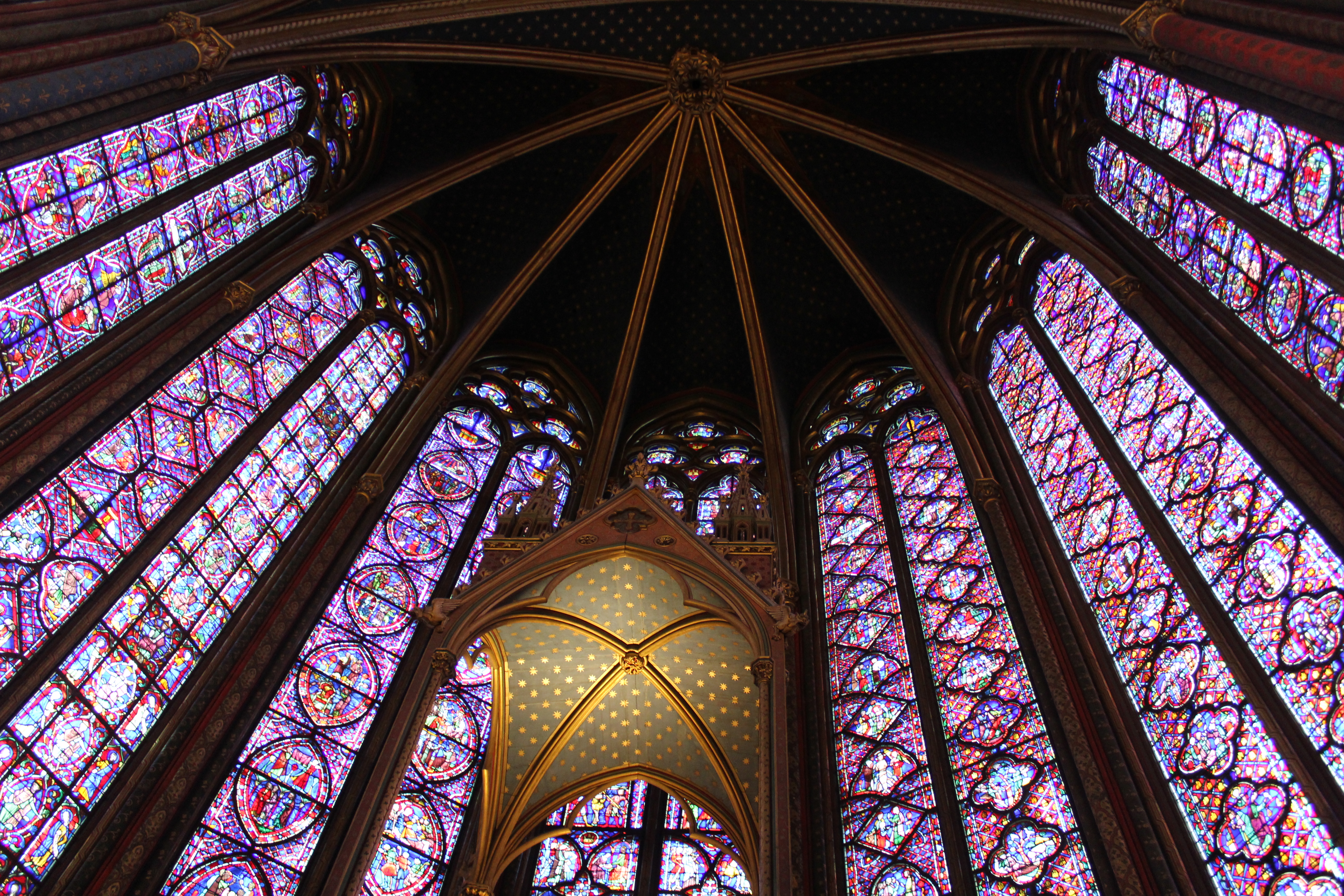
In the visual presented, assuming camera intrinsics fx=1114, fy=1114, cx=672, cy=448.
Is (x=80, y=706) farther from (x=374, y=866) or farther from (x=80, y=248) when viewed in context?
(x=80, y=248)

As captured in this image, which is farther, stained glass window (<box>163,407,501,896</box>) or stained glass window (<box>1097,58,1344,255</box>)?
stained glass window (<box>163,407,501,896</box>)

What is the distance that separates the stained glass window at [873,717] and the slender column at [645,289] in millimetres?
3058

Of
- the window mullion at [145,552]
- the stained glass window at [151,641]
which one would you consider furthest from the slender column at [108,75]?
the stained glass window at [151,641]

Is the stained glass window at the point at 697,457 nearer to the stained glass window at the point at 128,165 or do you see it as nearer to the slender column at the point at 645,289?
the slender column at the point at 645,289

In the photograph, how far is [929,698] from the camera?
10.0 m

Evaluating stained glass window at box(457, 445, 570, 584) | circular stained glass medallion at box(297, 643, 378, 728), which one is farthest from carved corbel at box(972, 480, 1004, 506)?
circular stained glass medallion at box(297, 643, 378, 728)

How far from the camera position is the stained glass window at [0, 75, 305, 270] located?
8625 millimetres

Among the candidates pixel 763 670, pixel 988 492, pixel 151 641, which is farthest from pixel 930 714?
pixel 151 641

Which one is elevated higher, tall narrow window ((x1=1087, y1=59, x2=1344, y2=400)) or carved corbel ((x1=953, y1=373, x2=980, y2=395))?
carved corbel ((x1=953, y1=373, x2=980, y2=395))

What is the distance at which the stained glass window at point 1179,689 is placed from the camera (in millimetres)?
6660

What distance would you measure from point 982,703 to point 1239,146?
201 inches

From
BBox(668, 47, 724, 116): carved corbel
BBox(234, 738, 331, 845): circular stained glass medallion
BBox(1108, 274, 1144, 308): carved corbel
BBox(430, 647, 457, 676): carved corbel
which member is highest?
BBox(668, 47, 724, 116): carved corbel

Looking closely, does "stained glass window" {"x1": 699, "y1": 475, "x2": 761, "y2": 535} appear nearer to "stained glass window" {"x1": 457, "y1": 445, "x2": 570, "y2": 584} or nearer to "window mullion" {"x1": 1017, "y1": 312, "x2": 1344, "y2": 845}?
"stained glass window" {"x1": 457, "y1": 445, "x2": 570, "y2": 584}

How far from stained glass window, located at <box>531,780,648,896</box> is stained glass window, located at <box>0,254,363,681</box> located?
13.6 feet
